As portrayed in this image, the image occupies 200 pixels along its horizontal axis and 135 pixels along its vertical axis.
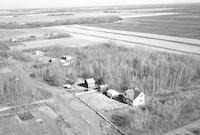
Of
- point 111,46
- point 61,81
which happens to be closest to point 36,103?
point 61,81

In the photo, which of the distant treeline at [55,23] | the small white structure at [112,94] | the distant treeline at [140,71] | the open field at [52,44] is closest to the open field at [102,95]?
the distant treeline at [140,71]

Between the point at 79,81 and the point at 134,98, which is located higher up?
the point at 134,98

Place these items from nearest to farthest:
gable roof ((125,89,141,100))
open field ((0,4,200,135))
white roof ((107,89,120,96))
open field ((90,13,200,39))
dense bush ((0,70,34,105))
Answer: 1. open field ((0,4,200,135))
2. gable roof ((125,89,141,100))
3. dense bush ((0,70,34,105))
4. white roof ((107,89,120,96))
5. open field ((90,13,200,39))

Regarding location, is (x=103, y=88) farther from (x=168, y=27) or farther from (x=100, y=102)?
(x=168, y=27)

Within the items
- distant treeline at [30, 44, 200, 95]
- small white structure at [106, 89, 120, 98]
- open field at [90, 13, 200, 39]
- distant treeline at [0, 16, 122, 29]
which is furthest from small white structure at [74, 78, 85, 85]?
distant treeline at [0, 16, 122, 29]

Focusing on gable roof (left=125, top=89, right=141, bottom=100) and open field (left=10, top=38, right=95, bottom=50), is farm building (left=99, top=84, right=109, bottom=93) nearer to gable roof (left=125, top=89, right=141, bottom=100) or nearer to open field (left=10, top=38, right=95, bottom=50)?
gable roof (left=125, top=89, right=141, bottom=100)

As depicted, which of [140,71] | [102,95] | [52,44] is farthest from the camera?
[52,44]

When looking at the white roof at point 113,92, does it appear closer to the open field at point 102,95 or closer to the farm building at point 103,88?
the open field at point 102,95

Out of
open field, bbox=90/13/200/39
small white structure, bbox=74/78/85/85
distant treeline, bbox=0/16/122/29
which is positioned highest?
distant treeline, bbox=0/16/122/29

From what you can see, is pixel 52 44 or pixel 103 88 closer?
pixel 103 88

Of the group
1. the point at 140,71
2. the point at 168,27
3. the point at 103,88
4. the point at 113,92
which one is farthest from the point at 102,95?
the point at 168,27

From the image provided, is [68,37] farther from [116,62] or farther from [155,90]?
[155,90]
